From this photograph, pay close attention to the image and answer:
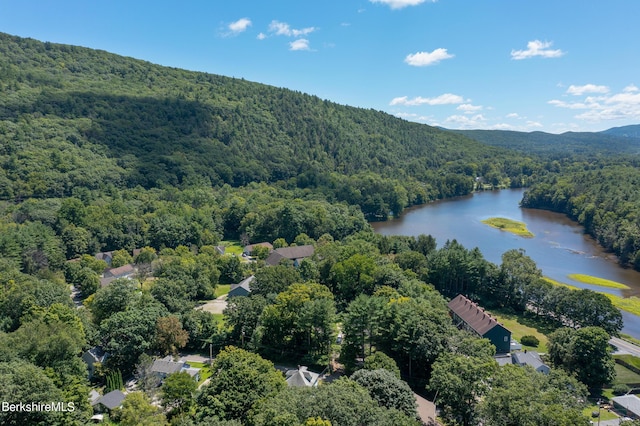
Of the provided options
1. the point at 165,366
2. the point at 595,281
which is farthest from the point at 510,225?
the point at 165,366

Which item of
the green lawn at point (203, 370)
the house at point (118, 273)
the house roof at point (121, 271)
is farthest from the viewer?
the house roof at point (121, 271)

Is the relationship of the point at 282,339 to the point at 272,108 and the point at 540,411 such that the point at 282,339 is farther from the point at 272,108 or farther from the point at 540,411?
the point at 272,108

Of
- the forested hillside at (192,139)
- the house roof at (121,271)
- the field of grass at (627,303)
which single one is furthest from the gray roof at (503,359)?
the forested hillside at (192,139)

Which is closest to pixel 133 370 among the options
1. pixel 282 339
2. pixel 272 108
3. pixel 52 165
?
pixel 282 339

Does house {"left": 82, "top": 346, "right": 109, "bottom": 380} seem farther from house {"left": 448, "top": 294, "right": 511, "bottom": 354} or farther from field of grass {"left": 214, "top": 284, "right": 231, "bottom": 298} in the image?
house {"left": 448, "top": 294, "right": 511, "bottom": 354}

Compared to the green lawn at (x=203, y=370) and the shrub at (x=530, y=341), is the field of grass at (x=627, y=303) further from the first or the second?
the green lawn at (x=203, y=370)

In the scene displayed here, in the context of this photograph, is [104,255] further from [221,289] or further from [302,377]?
[302,377]
